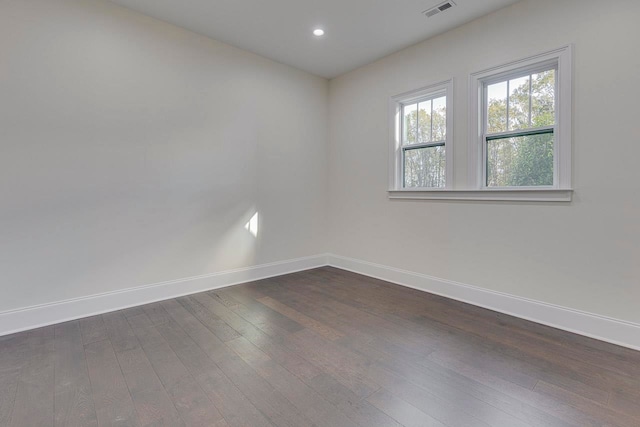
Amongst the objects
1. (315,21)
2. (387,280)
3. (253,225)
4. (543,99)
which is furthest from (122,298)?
(543,99)

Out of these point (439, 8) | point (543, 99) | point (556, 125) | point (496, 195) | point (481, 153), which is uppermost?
point (439, 8)

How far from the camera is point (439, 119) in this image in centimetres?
362

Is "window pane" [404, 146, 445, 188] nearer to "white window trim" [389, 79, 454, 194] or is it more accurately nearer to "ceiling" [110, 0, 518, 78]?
"white window trim" [389, 79, 454, 194]

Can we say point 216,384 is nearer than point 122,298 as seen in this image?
Yes

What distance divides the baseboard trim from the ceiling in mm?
2805

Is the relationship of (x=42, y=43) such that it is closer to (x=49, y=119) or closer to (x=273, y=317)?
(x=49, y=119)

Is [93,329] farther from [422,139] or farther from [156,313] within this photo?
[422,139]

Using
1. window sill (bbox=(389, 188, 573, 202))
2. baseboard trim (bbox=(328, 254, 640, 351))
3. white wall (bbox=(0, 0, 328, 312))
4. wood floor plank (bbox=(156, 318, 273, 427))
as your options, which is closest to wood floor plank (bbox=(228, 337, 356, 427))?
wood floor plank (bbox=(156, 318, 273, 427))

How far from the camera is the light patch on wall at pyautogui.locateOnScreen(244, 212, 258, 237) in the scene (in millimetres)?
4031

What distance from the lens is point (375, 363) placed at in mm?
2098

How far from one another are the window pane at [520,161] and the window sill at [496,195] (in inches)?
5.0

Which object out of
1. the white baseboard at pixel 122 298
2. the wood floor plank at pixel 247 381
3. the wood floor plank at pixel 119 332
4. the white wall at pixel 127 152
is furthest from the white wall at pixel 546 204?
the wood floor plank at pixel 119 332

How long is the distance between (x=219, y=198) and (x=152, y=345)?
1.85m

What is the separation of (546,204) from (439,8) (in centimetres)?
213
